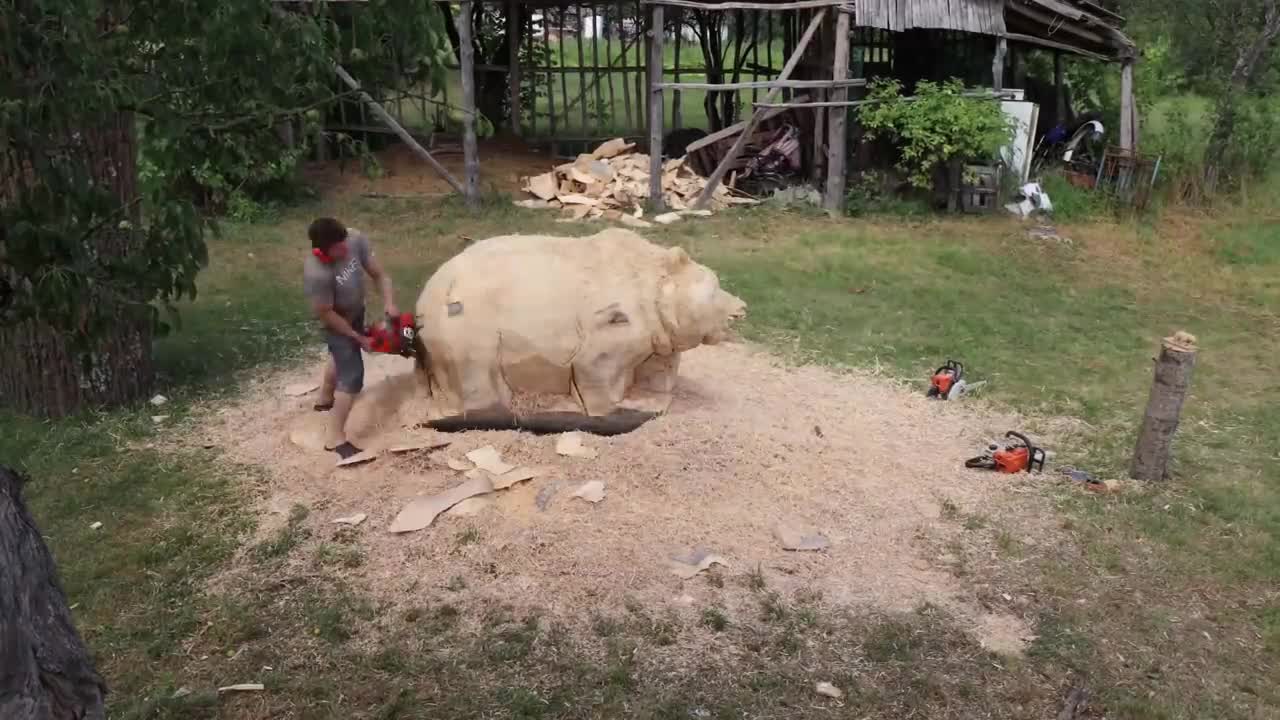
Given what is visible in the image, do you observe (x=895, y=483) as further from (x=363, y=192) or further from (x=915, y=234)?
(x=363, y=192)

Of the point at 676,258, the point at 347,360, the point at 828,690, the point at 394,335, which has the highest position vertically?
the point at 676,258

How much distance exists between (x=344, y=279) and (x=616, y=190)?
346 inches

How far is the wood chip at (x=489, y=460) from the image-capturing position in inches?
224

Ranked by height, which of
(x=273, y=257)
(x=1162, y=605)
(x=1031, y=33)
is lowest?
(x=1162, y=605)

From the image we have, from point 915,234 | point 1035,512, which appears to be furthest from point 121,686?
→ point 915,234

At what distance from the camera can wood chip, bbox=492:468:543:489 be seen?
5.54 metres

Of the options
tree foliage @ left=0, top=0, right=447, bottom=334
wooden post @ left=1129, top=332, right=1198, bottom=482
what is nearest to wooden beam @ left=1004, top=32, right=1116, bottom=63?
wooden post @ left=1129, top=332, right=1198, bottom=482

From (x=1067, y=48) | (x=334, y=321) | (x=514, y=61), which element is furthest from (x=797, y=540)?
(x=514, y=61)

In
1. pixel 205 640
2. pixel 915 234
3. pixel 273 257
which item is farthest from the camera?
pixel 915 234

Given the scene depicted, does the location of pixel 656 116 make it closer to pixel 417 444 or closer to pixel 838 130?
pixel 838 130

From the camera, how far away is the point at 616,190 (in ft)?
46.8

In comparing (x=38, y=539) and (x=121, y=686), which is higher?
(x=38, y=539)

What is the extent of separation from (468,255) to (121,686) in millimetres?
3112

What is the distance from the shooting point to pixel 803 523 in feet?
17.8
